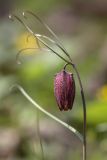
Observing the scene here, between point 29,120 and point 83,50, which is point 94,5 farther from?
point 29,120

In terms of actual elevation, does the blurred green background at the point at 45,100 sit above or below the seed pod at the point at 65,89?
below

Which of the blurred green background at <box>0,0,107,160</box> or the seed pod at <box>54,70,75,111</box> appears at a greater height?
the seed pod at <box>54,70,75,111</box>

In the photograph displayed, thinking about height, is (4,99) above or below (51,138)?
above

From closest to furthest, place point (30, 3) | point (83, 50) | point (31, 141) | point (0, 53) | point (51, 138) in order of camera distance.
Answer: point (31, 141), point (51, 138), point (0, 53), point (83, 50), point (30, 3)

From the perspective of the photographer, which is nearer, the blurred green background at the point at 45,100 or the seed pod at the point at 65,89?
the seed pod at the point at 65,89

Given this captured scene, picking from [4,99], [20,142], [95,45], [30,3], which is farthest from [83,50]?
[20,142]

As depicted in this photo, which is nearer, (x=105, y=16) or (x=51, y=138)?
(x=51, y=138)

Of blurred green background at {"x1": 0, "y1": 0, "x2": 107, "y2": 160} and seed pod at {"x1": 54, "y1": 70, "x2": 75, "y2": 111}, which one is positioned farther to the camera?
blurred green background at {"x1": 0, "y1": 0, "x2": 107, "y2": 160}

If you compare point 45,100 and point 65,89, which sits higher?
point 65,89
